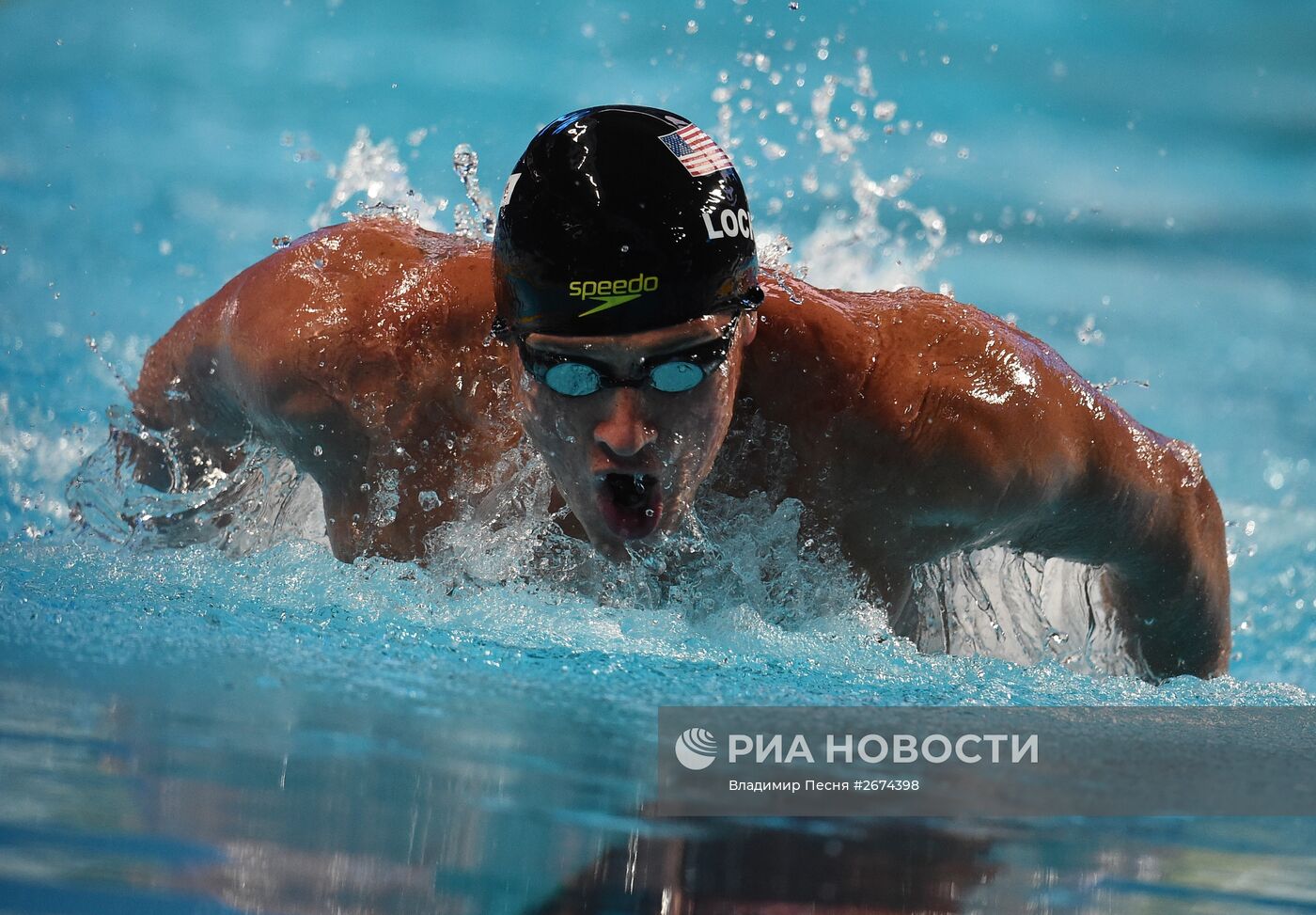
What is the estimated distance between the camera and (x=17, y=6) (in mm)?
6859

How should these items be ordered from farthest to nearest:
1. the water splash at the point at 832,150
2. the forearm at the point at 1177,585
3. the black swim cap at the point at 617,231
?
the water splash at the point at 832,150 < the forearm at the point at 1177,585 < the black swim cap at the point at 617,231

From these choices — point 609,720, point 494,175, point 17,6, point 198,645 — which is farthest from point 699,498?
point 17,6

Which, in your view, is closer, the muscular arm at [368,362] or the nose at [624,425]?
the nose at [624,425]

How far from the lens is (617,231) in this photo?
6.13 feet

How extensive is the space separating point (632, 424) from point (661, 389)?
69 millimetres

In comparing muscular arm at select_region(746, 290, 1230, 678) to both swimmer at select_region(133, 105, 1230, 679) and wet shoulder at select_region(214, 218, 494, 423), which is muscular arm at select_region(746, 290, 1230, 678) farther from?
wet shoulder at select_region(214, 218, 494, 423)

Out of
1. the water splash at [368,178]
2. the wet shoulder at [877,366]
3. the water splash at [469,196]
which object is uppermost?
the water splash at [368,178]

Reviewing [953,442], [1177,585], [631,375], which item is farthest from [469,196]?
[1177,585]

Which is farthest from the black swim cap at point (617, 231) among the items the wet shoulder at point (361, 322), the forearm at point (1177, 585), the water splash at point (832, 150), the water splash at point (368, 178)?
the water splash at point (832, 150)

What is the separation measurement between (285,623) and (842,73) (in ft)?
17.8

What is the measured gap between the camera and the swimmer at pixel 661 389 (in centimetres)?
190

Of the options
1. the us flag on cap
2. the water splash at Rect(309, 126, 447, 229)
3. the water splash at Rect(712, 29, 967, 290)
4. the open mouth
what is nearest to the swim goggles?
the open mouth

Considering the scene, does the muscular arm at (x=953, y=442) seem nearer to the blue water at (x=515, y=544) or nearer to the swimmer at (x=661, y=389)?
the swimmer at (x=661, y=389)

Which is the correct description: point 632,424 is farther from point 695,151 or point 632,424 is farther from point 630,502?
point 695,151
